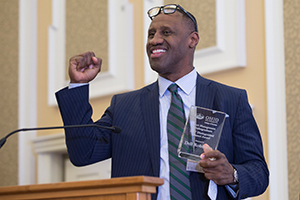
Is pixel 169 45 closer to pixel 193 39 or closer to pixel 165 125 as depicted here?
pixel 193 39

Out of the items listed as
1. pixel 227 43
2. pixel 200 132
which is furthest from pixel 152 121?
pixel 227 43

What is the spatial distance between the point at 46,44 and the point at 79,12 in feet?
1.56

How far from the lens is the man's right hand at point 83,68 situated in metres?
2.07

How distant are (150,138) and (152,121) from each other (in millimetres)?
88

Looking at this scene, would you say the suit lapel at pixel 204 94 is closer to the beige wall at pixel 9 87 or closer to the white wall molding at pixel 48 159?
the white wall molding at pixel 48 159

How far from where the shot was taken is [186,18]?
2.36 m

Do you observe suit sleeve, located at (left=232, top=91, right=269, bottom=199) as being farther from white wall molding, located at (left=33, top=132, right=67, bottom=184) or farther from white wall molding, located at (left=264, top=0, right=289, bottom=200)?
white wall molding, located at (left=33, top=132, right=67, bottom=184)

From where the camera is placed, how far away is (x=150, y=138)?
208 cm

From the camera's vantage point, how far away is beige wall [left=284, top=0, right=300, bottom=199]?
3092 mm

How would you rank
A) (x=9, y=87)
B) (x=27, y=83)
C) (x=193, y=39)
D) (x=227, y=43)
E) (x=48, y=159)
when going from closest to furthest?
(x=193, y=39) → (x=227, y=43) → (x=48, y=159) → (x=27, y=83) → (x=9, y=87)

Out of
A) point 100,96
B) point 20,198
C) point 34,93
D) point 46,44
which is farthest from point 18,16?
point 20,198

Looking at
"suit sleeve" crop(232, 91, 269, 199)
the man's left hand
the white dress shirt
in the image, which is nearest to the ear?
the white dress shirt

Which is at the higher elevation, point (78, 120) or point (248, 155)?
point (78, 120)

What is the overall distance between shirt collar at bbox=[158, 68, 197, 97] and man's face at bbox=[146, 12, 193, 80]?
0.04m
